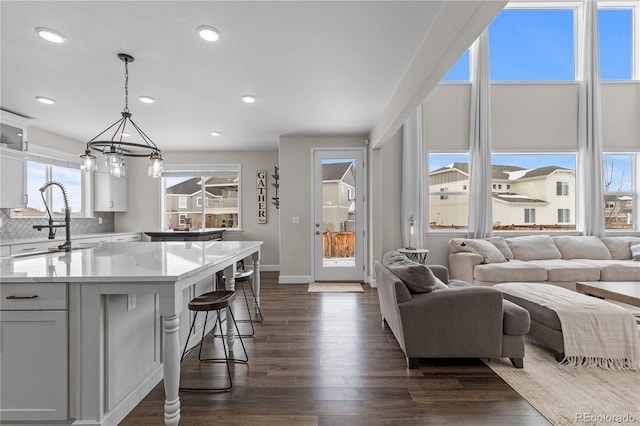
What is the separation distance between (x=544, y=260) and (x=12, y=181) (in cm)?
765

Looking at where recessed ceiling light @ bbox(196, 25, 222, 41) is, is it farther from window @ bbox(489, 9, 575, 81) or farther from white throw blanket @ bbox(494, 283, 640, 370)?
window @ bbox(489, 9, 575, 81)

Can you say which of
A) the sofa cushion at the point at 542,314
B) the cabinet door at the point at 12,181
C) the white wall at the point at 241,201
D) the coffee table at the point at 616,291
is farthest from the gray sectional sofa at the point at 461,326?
the cabinet door at the point at 12,181

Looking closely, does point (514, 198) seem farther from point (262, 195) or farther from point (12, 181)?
point (12, 181)

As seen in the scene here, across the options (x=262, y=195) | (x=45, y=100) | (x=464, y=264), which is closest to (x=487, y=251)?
(x=464, y=264)

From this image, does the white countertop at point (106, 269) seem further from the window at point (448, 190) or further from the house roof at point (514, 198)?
the house roof at point (514, 198)

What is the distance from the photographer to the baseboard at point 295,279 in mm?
5465

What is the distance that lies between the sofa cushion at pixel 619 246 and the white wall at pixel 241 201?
5920mm

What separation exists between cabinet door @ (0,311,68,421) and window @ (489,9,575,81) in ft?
22.2

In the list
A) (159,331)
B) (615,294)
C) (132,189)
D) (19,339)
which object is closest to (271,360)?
(159,331)

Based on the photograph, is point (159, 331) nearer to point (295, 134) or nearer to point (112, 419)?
point (112, 419)

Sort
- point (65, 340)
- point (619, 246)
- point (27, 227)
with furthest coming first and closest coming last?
point (619, 246) < point (27, 227) < point (65, 340)

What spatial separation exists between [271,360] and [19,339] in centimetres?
161

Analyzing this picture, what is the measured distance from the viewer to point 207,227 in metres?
6.93

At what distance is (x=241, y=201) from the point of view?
684 centimetres
